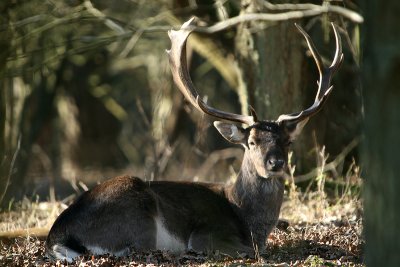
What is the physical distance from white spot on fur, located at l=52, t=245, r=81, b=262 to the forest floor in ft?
0.47

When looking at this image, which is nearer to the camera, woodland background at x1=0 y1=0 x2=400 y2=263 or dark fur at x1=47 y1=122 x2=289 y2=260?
woodland background at x1=0 y1=0 x2=400 y2=263

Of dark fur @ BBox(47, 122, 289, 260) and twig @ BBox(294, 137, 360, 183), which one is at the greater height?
dark fur @ BBox(47, 122, 289, 260)

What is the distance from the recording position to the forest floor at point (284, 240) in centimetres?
786

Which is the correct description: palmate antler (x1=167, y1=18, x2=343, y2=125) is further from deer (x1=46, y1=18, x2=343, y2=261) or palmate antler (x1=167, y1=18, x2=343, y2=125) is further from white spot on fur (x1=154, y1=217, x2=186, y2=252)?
white spot on fur (x1=154, y1=217, x2=186, y2=252)

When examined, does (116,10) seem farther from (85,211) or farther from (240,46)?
(85,211)

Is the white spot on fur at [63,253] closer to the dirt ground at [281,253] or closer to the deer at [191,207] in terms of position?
the deer at [191,207]

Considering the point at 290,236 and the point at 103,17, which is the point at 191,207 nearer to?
the point at 290,236

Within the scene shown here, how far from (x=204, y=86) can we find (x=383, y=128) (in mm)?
24762

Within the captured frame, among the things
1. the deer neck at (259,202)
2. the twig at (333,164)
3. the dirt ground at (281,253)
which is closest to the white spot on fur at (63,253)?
the dirt ground at (281,253)

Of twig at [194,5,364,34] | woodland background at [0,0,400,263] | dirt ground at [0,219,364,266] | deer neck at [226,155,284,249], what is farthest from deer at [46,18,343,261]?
twig at [194,5,364,34]

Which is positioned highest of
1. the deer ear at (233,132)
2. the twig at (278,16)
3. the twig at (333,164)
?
the twig at (278,16)

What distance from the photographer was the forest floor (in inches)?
309

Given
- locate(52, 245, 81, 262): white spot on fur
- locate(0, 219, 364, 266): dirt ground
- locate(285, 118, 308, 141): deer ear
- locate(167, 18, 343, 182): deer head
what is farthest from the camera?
locate(285, 118, 308, 141): deer ear

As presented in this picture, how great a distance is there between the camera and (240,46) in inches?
509
